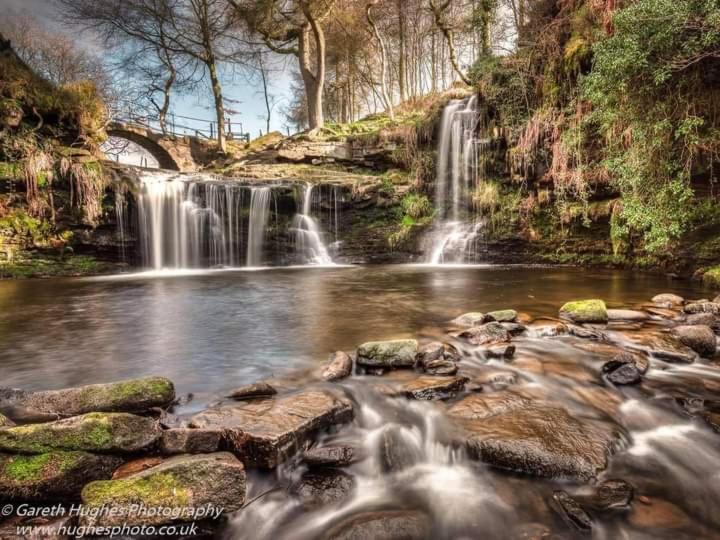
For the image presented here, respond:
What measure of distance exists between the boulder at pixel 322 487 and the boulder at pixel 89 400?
56.5 inches

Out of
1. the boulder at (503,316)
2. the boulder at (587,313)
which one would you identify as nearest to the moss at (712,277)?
the boulder at (587,313)

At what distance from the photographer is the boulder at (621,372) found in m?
3.33

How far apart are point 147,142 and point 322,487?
33.4 m

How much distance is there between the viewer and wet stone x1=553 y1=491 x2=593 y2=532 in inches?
73.6

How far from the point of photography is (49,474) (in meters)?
1.94

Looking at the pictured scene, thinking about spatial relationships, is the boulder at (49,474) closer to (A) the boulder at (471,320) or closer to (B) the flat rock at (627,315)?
(A) the boulder at (471,320)

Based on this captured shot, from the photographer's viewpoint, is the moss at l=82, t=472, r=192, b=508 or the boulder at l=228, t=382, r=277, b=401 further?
the boulder at l=228, t=382, r=277, b=401

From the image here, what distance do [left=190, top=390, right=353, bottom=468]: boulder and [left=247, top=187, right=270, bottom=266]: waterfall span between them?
1196 cm

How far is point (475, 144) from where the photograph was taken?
13.8m

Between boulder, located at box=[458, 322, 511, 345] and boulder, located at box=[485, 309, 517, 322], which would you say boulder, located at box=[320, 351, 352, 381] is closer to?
boulder, located at box=[458, 322, 511, 345]

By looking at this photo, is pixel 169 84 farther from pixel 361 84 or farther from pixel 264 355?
pixel 264 355

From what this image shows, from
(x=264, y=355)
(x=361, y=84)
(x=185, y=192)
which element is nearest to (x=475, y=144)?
(x=185, y=192)

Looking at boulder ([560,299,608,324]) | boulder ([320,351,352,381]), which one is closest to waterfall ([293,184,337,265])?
boulder ([560,299,608,324])

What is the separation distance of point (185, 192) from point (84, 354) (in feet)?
34.6
